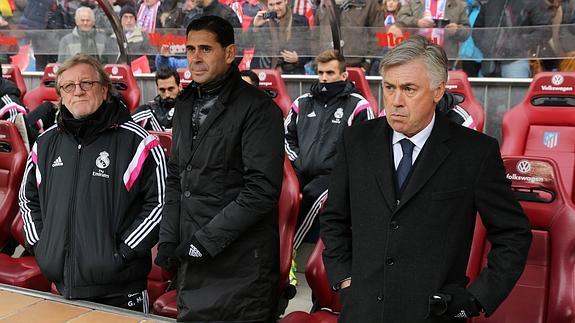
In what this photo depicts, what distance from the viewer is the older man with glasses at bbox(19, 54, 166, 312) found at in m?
2.34

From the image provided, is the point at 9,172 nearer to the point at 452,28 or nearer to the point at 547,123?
the point at 547,123

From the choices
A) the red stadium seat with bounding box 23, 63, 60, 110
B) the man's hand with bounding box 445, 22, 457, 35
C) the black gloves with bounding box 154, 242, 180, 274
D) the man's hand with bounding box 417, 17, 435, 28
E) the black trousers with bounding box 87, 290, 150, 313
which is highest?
the man's hand with bounding box 417, 17, 435, 28

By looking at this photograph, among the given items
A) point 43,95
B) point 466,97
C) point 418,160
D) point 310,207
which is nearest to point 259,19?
point 43,95

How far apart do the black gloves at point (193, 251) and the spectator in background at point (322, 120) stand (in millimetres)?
1631

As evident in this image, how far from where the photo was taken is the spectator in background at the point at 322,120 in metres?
4.04

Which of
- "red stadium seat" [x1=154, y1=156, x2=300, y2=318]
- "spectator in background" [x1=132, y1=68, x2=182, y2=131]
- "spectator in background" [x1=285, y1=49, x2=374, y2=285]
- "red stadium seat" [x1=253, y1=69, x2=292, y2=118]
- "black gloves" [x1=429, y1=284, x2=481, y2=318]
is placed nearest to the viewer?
"black gloves" [x1=429, y1=284, x2=481, y2=318]

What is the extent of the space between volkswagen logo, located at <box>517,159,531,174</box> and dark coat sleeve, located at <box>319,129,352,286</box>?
2.96 feet

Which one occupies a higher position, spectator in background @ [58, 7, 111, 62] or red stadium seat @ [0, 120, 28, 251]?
spectator in background @ [58, 7, 111, 62]

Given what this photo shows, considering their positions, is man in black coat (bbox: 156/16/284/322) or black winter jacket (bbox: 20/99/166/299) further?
black winter jacket (bbox: 20/99/166/299)

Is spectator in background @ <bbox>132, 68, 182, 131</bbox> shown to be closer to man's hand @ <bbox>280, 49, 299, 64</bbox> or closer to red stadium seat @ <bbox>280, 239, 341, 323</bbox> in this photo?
man's hand @ <bbox>280, 49, 299, 64</bbox>

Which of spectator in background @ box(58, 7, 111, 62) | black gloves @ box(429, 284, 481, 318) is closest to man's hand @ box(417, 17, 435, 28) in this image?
spectator in background @ box(58, 7, 111, 62)

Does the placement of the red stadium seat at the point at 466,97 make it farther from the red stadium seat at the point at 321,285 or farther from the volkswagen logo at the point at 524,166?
the red stadium seat at the point at 321,285

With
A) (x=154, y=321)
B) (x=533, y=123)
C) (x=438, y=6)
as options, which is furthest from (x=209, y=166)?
(x=438, y=6)

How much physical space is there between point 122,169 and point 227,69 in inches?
20.7
